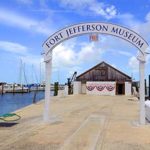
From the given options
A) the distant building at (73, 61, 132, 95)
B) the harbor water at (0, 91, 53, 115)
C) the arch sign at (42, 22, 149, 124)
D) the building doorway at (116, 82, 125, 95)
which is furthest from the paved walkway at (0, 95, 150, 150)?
the building doorway at (116, 82, 125, 95)

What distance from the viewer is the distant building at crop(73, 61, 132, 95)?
190 feet

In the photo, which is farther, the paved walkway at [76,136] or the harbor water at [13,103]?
the harbor water at [13,103]

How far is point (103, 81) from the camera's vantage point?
58688 millimetres

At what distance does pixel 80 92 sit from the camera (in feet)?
194

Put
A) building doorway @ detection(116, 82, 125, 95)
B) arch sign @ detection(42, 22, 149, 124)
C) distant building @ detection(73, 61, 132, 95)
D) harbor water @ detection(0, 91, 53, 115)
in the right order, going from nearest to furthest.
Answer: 1. arch sign @ detection(42, 22, 149, 124)
2. harbor water @ detection(0, 91, 53, 115)
3. distant building @ detection(73, 61, 132, 95)
4. building doorway @ detection(116, 82, 125, 95)

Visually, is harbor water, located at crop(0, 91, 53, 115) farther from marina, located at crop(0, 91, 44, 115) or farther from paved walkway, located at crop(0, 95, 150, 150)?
paved walkway, located at crop(0, 95, 150, 150)

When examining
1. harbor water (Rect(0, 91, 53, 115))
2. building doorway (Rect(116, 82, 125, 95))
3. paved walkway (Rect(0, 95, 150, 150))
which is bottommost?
harbor water (Rect(0, 91, 53, 115))

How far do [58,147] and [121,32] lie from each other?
779 centimetres

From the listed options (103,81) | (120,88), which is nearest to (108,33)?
(103,81)

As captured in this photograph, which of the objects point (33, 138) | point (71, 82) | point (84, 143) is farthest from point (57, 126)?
point (71, 82)

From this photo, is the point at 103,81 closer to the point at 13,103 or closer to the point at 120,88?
the point at 120,88

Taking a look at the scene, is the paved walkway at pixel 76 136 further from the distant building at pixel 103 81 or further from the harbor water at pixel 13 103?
the distant building at pixel 103 81

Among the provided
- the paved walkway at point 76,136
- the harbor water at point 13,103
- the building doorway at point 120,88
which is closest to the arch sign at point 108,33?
the paved walkway at point 76,136

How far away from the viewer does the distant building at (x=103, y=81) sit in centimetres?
5788
